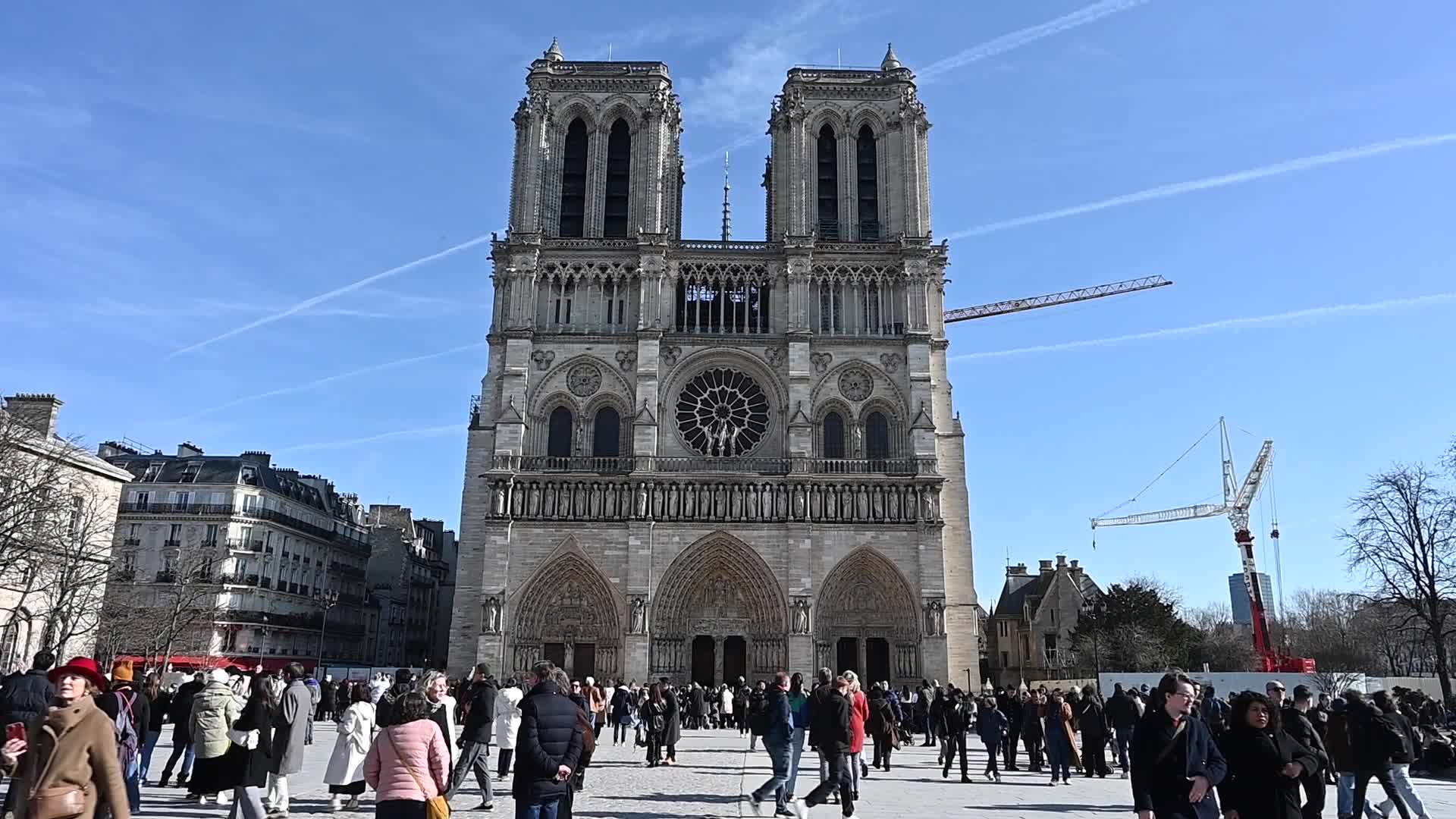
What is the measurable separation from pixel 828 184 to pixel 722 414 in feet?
33.6

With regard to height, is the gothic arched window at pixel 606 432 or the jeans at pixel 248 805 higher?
the gothic arched window at pixel 606 432

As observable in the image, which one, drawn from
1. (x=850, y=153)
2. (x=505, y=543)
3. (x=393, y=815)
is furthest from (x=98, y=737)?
(x=850, y=153)

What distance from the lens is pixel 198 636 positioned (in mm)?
→ 37812

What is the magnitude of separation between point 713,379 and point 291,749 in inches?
1153

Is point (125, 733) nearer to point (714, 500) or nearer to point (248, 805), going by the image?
point (248, 805)

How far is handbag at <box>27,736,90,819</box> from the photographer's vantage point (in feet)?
14.4

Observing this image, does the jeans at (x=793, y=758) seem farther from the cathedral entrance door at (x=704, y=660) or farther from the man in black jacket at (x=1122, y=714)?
the cathedral entrance door at (x=704, y=660)

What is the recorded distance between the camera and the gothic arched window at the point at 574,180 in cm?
3953

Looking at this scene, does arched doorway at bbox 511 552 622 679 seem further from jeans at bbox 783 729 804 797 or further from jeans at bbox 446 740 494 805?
jeans at bbox 446 740 494 805

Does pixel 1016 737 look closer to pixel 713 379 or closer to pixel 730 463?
pixel 730 463

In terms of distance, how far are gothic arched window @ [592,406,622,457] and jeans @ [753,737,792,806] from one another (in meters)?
26.5

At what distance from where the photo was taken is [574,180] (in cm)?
4009

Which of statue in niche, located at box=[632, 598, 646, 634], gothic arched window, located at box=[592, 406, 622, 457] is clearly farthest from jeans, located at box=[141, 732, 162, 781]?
gothic arched window, located at box=[592, 406, 622, 457]

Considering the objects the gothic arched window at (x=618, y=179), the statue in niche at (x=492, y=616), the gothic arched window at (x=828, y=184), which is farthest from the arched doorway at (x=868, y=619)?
the gothic arched window at (x=618, y=179)
